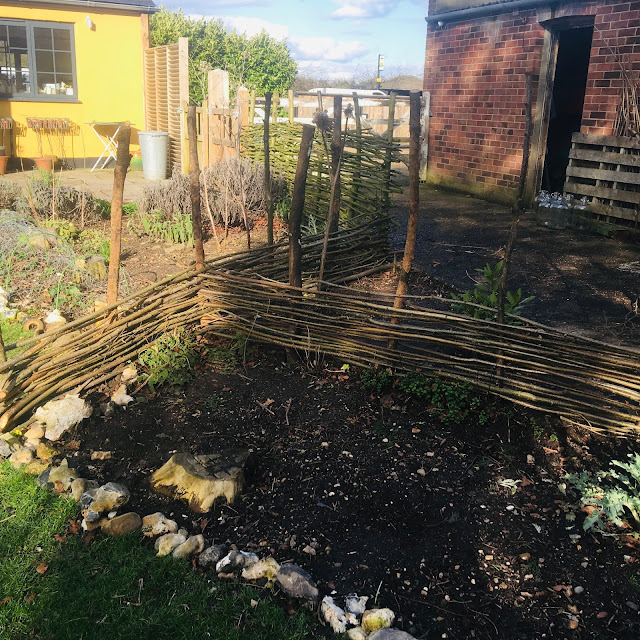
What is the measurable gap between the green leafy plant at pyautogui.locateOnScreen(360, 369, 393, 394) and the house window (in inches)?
476

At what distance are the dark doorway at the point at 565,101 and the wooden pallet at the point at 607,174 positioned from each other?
2889 mm

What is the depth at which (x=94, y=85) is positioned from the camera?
1375cm

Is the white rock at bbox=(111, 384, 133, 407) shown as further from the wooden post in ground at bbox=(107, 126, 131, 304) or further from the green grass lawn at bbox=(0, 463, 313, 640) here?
the green grass lawn at bbox=(0, 463, 313, 640)

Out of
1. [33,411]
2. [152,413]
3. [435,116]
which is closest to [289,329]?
[152,413]

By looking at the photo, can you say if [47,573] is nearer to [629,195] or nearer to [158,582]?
[158,582]

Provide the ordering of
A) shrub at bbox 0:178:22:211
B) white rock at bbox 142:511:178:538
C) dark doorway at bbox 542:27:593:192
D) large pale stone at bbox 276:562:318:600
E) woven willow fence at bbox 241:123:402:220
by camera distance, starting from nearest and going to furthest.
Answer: large pale stone at bbox 276:562:318:600 → white rock at bbox 142:511:178:538 → woven willow fence at bbox 241:123:402:220 → shrub at bbox 0:178:22:211 → dark doorway at bbox 542:27:593:192

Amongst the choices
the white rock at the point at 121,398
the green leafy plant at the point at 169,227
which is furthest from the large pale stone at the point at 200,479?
the green leafy plant at the point at 169,227

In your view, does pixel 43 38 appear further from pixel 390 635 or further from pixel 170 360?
pixel 390 635

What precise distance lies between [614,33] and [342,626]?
8.61 meters

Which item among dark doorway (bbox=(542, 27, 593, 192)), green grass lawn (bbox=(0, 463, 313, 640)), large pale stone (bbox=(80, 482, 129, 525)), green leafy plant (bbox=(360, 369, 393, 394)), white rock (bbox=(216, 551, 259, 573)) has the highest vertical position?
dark doorway (bbox=(542, 27, 593, 192))

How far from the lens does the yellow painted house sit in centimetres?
1301

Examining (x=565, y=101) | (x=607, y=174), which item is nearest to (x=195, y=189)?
(x=607, y=174)

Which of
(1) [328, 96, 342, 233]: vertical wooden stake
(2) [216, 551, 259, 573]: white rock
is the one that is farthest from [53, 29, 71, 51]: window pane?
(2) [216, 551, 259, 573]: white rock

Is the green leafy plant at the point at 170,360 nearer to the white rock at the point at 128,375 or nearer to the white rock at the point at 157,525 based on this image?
the white rock at the point at 128,375
